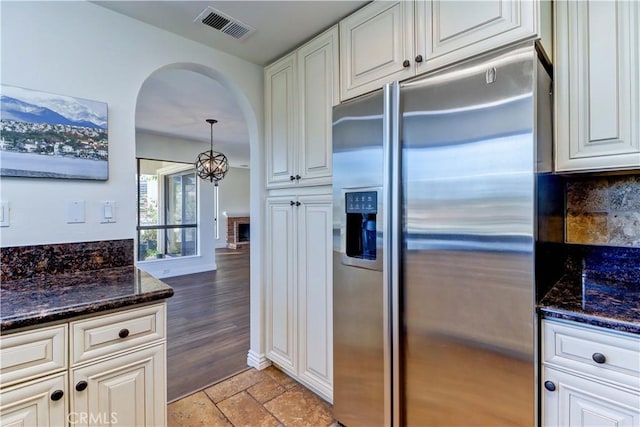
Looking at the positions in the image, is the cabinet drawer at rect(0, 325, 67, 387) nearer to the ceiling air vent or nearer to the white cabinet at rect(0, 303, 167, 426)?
the white cabinet at rect(0, 303, 167, 426)

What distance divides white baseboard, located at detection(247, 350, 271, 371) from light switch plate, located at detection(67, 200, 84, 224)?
1.52 m

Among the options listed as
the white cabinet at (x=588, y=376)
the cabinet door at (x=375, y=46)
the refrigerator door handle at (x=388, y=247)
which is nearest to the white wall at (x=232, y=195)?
the cabinet door at (x=375, y=46)

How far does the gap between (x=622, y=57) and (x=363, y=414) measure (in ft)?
6.36

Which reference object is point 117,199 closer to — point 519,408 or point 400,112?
point 400,112

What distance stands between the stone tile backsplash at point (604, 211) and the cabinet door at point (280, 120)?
5.28 feet

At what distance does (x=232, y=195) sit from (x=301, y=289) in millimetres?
8274

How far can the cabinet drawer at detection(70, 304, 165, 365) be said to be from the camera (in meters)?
1.15

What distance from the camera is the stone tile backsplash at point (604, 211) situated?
1.44 m

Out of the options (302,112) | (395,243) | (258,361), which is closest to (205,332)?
(258,361)

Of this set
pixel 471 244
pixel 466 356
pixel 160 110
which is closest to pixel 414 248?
pixel 471 244

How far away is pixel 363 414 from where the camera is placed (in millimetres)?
1578

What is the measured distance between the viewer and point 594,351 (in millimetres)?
1021

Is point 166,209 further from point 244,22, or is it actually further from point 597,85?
point 597,85

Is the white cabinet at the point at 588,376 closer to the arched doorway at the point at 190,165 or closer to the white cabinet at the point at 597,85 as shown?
the white cabinet at the point at 597,85
